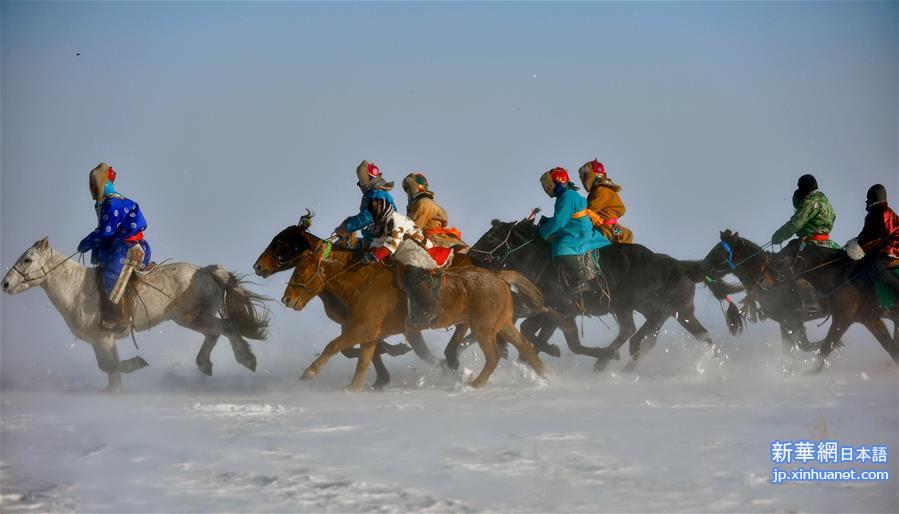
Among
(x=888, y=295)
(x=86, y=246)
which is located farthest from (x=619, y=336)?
(x=86, y=246)

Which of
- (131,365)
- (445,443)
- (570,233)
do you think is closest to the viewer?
(445,443)

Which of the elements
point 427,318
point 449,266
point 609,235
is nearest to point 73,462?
point 427,318

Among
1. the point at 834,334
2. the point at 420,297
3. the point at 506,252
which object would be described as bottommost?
the point at 834,334

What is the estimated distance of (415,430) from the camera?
31.8 ft

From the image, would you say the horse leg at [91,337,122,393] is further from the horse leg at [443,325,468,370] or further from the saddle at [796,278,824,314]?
the saddle at [796,278,824,314]

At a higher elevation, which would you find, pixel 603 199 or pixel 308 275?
pixel 603 199

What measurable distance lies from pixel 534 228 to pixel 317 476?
251 inches

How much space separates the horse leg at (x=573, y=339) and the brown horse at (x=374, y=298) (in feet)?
3.60

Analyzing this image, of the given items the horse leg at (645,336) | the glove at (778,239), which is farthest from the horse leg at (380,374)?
the glove at (778,239)

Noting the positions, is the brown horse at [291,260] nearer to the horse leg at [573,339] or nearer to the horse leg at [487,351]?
the horse leg at [487,351]

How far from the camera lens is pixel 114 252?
1271 cm

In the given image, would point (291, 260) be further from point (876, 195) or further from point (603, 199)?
point (876, 195)

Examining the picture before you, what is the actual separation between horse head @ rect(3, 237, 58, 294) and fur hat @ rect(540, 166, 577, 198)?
5895 mm

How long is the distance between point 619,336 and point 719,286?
151cm
